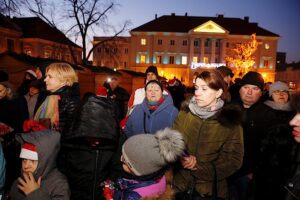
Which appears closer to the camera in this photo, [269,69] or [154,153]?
[154,153]

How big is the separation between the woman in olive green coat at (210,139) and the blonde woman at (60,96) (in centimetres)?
142

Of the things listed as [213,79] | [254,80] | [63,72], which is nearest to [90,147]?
[63,72]

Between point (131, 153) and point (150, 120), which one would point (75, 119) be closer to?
point (131, 153)

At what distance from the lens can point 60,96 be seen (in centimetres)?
314

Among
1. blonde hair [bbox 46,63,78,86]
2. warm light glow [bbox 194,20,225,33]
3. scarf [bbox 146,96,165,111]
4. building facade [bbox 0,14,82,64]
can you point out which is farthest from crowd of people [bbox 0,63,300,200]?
warm light glow [bbox 194,20,225,33]

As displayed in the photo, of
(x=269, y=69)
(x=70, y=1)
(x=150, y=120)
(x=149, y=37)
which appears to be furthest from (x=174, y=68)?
(x=150, y=120)

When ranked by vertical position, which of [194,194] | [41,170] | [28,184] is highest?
[41,170]

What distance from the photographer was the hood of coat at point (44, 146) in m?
2.38

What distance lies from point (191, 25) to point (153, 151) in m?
61.8

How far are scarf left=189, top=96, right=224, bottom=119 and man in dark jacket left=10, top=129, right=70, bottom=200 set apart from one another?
4.62ft

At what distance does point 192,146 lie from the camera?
266cm

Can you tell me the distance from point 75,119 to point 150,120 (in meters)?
1.74

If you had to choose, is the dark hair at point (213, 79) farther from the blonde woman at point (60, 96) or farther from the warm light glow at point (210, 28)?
the warm light glow at point (210, 28)

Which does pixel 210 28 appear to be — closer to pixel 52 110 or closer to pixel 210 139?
pixel 52 110
